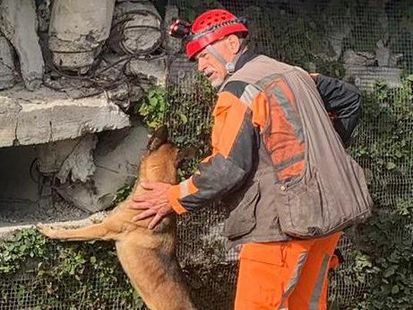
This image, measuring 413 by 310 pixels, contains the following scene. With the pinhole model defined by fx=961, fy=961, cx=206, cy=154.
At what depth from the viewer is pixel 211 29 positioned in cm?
483

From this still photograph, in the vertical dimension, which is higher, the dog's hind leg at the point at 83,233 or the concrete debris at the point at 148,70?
the concrete debris at the point at 148,70

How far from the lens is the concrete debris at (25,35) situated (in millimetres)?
6117

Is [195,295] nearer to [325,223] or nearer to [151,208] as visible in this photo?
[151,208]

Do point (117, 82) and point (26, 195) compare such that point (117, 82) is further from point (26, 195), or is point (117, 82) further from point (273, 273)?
point (273, 273)

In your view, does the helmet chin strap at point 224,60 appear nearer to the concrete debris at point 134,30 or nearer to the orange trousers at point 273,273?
the orange trousers at point 273,273

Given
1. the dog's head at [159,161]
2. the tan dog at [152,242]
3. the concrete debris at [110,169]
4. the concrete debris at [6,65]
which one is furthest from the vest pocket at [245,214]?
the concrete debris at [6,65]

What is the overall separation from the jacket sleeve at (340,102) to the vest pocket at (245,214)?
81 cm

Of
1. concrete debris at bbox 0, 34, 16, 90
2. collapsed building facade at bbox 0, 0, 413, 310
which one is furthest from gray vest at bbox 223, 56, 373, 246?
concrete debris at bbox 0, 34, 16, 90

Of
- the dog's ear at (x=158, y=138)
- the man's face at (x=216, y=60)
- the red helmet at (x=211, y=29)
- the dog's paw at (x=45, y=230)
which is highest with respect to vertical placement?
the red helmet at (x=211, y=29)

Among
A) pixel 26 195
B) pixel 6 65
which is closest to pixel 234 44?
pixel 6 65

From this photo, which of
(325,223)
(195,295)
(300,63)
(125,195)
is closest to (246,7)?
(300,63)

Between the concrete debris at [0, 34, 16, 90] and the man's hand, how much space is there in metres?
1.39

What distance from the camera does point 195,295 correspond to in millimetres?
6570

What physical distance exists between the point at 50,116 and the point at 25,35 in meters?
0.57
